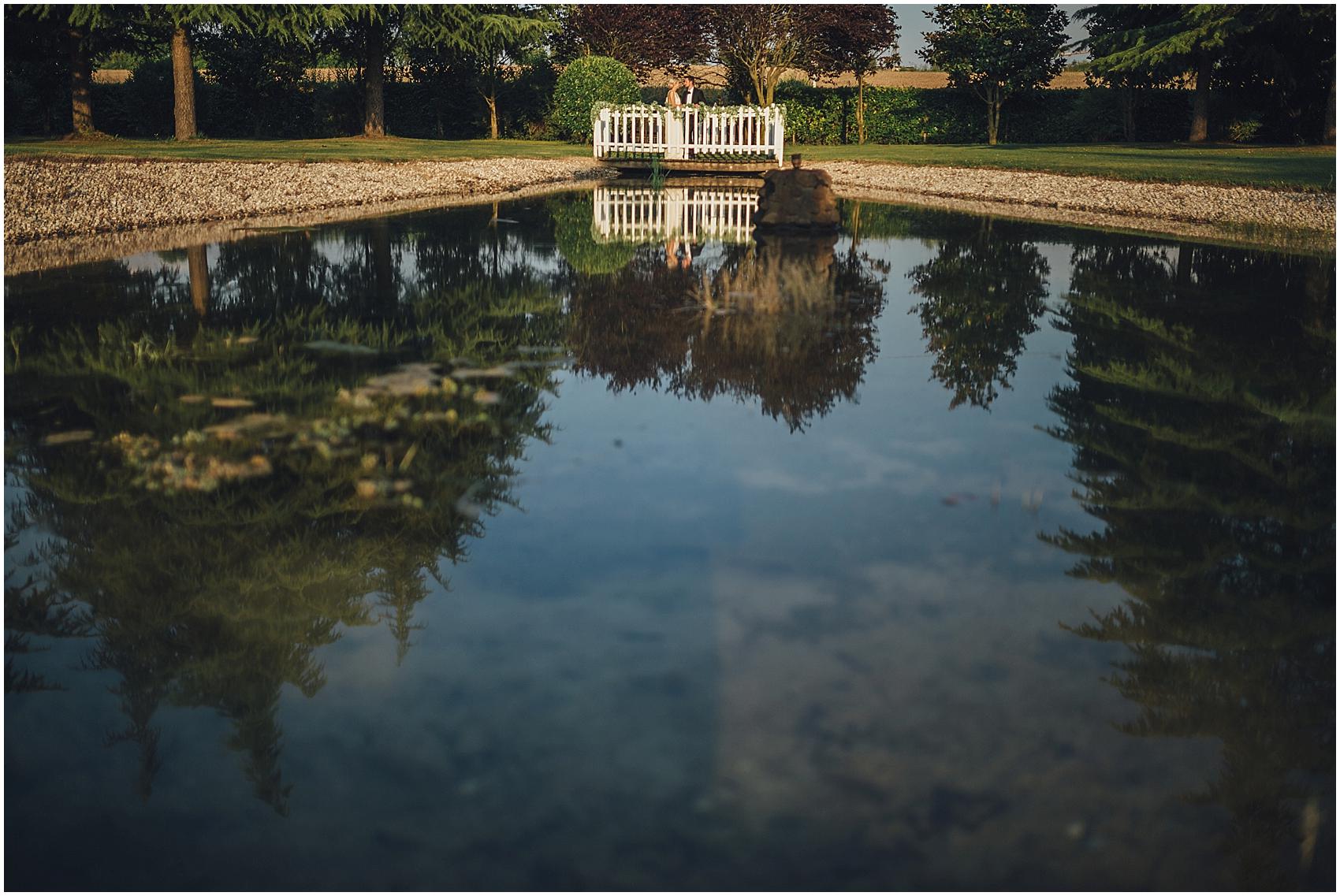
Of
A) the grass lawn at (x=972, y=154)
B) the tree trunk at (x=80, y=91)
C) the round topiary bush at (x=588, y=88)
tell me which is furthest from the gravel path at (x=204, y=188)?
the tree trunk at (x=80, y=91)

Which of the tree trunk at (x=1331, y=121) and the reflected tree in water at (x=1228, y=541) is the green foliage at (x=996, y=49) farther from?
the reflected tree in water at (x=1228, y=541)

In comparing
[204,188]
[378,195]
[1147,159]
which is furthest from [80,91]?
[1147,159]

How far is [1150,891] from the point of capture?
246 cm

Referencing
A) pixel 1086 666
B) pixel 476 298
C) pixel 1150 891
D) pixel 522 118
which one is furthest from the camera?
pixel 522 118

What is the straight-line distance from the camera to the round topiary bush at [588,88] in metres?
34.0

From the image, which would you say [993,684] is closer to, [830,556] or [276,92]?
[830,556]

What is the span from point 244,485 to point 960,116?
128ft

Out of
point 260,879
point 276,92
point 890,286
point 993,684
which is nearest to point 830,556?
point 993,684

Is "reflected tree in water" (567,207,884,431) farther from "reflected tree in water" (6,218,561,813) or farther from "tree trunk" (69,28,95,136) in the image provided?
"tree trunk" (69,28,95,136)

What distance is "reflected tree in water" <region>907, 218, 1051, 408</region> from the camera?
24.0 feet

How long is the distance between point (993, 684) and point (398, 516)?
7.88 ft

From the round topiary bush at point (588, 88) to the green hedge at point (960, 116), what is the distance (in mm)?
8552

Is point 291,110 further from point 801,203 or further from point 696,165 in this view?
point 801,203

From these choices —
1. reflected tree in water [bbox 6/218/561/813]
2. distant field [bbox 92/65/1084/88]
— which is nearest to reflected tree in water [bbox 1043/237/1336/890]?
reflected tree in water [bbox 6/218/561/813]
